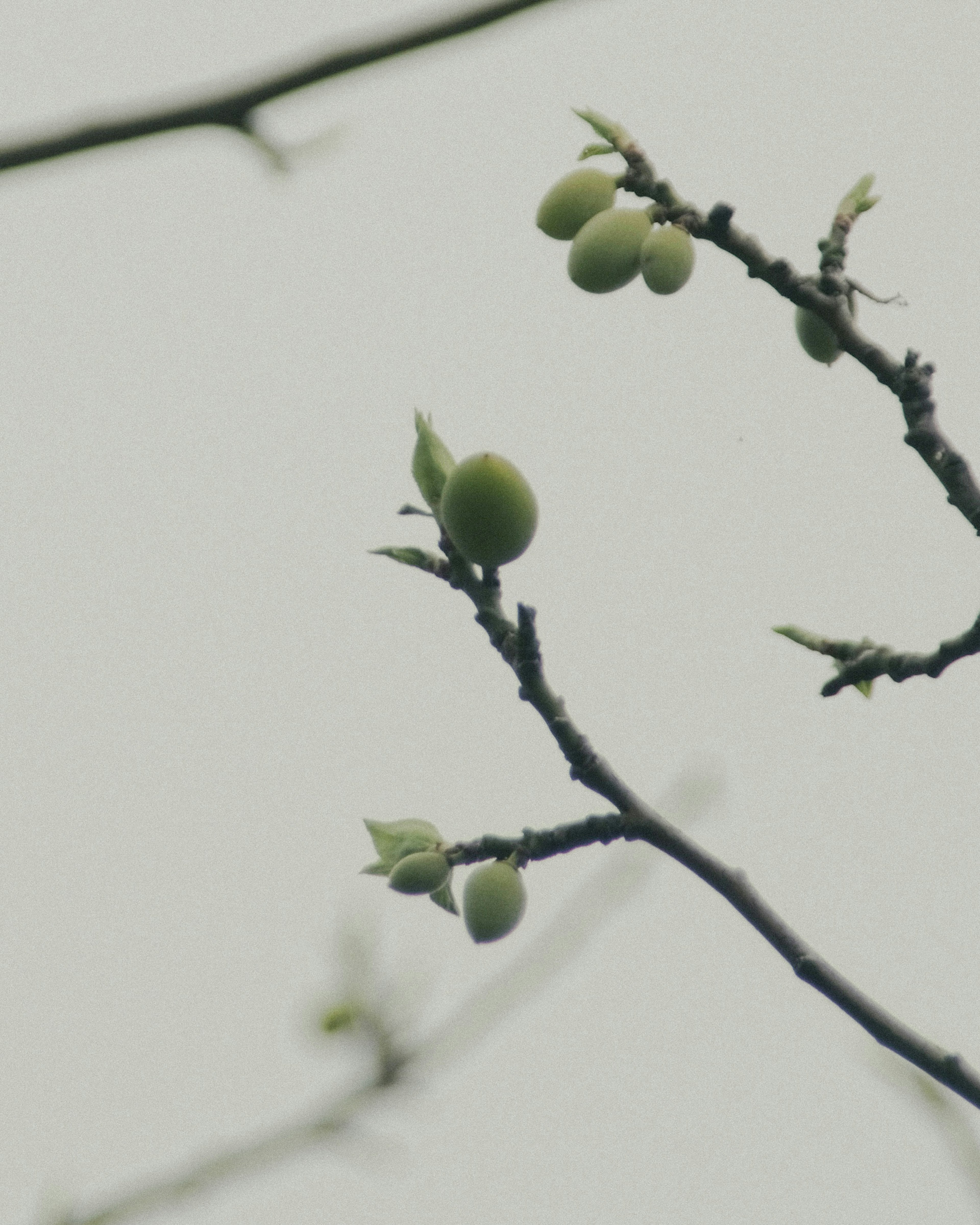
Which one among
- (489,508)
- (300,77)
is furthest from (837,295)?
(300,77)

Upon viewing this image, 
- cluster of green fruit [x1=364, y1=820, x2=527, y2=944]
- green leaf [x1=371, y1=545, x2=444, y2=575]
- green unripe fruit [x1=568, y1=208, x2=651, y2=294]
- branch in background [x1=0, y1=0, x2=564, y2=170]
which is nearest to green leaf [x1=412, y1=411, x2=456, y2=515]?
green leaf [x1=371, y1=545, x2=444, y2=575]

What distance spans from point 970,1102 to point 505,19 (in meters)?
1.20

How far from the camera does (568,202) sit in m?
1.80

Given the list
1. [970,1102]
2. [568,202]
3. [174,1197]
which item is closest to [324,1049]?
[174,1197]

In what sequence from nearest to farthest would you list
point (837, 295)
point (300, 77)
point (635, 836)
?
point (300, 77) < point (635, 836) < point (837, 295)

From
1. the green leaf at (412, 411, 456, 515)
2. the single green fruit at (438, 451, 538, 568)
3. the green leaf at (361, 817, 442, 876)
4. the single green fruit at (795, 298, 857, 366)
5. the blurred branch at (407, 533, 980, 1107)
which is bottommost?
the blurred branch at (407, 533, 980, 1107)

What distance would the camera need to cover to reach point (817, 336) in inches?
66.1

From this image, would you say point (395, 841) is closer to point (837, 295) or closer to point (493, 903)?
point (493, 903)

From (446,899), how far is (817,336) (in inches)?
36.1

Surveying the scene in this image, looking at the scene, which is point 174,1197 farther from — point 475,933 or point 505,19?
point 505,19

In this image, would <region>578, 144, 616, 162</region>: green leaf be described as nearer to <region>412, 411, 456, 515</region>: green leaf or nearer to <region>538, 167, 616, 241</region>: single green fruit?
<region>538, 167, 616, 241</region>: single green fruit

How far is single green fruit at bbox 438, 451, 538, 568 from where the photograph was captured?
4.91ft

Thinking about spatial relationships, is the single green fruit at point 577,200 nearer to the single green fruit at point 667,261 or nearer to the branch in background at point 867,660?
the single green fruit at point 667,261

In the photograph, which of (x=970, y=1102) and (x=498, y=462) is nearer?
(x=970, y=1102)
